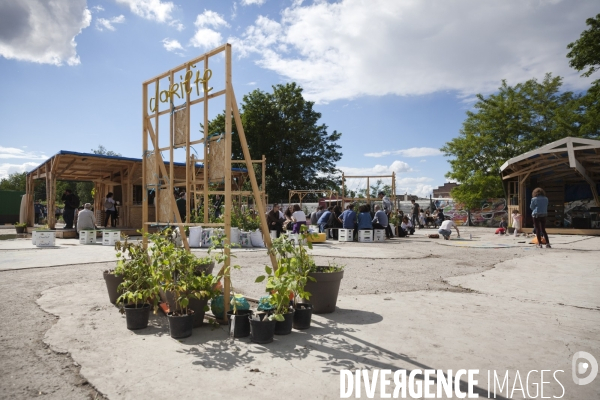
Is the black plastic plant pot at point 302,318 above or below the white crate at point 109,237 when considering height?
below

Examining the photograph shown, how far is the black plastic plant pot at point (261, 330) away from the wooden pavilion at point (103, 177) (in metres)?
13.1

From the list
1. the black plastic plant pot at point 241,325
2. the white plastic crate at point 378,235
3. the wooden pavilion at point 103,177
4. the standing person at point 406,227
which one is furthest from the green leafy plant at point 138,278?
the standing person at point 406,227

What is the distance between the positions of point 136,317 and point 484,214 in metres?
28.4

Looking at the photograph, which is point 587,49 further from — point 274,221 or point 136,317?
point 136,317

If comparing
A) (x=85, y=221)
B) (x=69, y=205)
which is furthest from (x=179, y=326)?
(x=69, y=205)

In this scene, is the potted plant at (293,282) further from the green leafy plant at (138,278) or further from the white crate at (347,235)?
the white crate at (347,235)

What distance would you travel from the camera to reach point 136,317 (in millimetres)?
4082

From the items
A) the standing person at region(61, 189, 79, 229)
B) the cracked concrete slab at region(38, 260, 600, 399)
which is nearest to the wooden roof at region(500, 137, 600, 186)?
the cracked concrete slab at region(38, 260, 600, 399)

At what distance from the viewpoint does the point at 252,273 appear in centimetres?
739

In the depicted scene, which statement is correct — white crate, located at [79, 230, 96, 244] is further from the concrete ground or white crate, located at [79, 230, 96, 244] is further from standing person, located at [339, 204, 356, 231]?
standing person, located at [339, 204, 356, 231]

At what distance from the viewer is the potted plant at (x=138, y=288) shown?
159 inches

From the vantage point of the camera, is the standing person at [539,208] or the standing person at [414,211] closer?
the standing person at [539,208]

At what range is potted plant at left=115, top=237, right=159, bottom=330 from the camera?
4031mm

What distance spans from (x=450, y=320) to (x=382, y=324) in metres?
0.74
